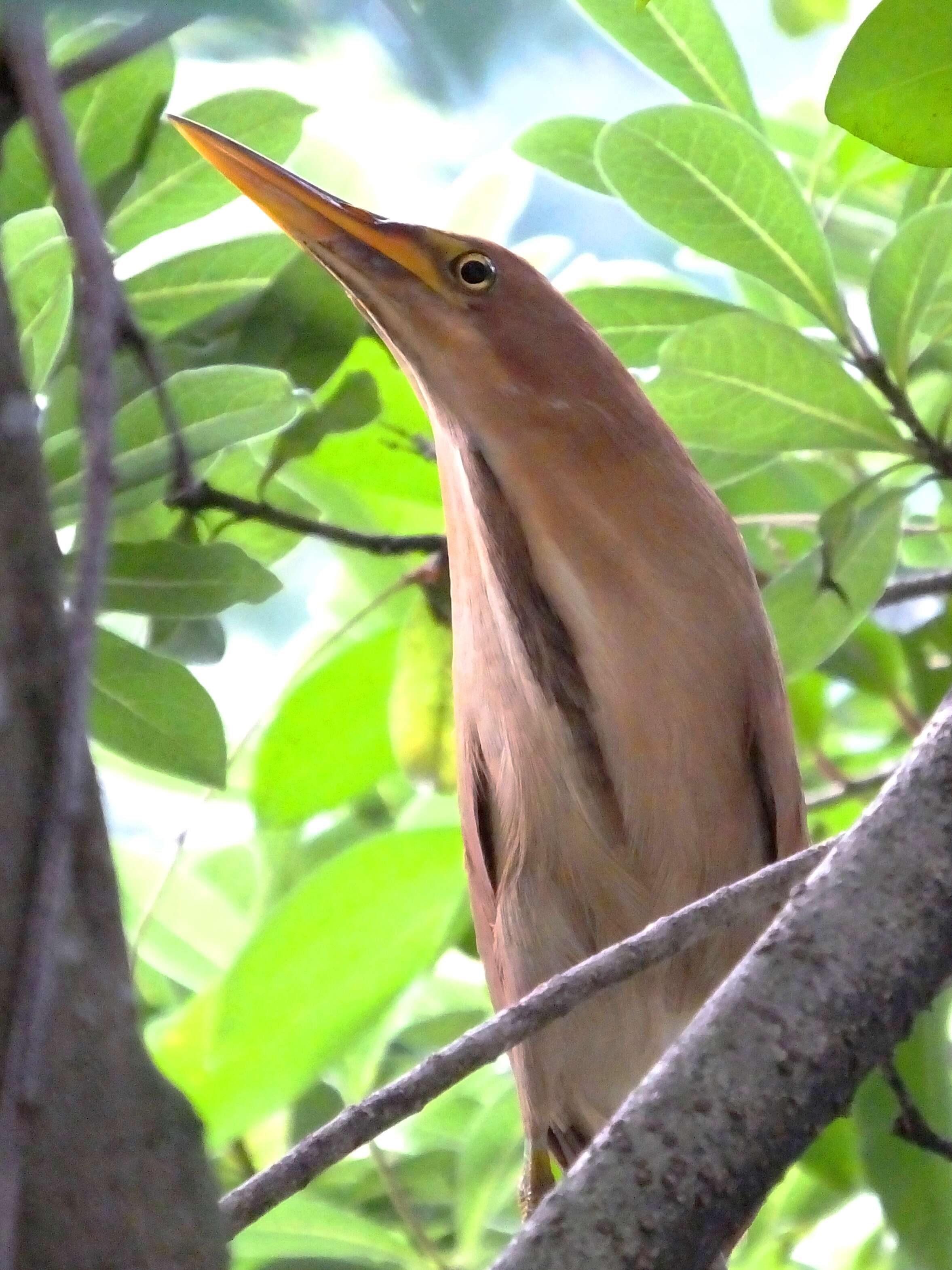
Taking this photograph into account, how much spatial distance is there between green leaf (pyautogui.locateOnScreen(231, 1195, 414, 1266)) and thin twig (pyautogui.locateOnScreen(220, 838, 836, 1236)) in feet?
2.35

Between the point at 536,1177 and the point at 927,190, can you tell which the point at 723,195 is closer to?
the point at 927,190

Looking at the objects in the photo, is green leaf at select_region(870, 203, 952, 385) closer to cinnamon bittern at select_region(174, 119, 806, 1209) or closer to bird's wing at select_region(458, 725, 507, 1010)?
cinnamon bittern at select_region(174, 119, 806, 1209)

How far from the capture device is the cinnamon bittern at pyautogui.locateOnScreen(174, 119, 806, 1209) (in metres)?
1.06

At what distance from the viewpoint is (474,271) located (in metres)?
1.10

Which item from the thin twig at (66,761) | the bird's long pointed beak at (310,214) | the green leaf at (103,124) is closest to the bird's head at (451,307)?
the bird's long pointed beak at (310,214)

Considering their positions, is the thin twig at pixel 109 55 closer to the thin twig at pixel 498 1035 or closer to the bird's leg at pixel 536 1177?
the thin twig at pixel 498 1035

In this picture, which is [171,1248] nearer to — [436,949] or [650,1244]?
[650,1244]

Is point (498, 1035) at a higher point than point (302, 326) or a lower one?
lower

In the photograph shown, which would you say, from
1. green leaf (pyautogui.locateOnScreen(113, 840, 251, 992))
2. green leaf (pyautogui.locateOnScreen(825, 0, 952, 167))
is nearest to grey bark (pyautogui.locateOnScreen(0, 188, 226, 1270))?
green leaf (pyautogui.locateOnScreen(825, 0, 952, 167))

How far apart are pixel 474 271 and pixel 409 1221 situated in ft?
2.75

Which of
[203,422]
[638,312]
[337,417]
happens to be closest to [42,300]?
[203,422]

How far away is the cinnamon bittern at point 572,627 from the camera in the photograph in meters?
1.06

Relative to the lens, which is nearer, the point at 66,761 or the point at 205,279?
the point at 66,761

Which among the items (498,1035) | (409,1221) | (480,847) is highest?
(480,847)
